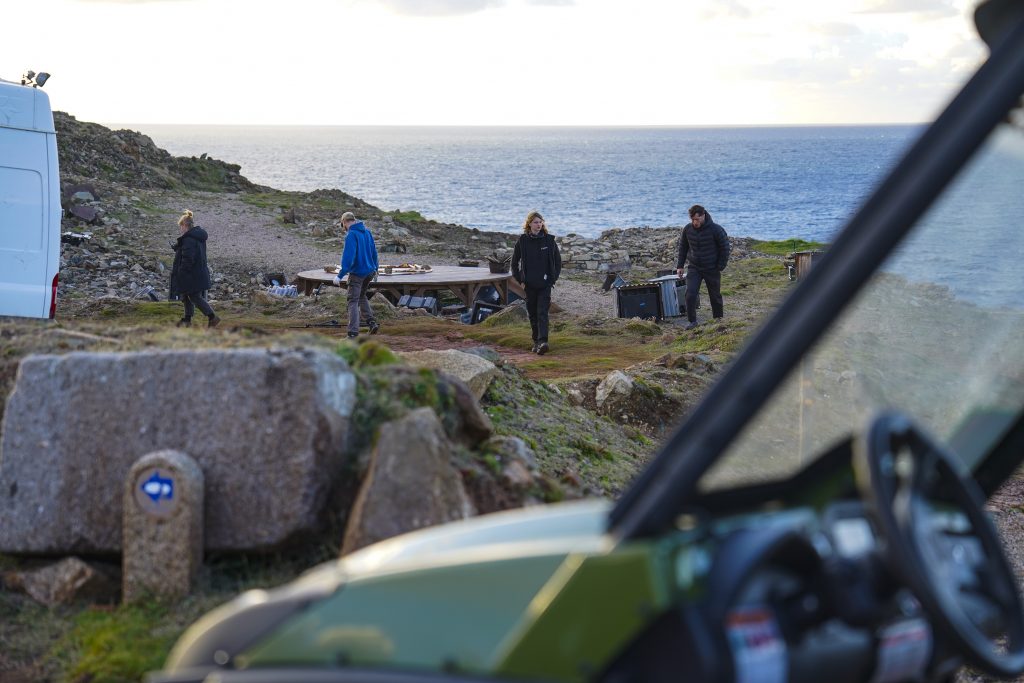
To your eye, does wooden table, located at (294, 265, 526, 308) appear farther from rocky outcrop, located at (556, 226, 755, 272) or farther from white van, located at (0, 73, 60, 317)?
white van, located at (0, 73, 60, 317)

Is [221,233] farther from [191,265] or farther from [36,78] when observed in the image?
[36,78]

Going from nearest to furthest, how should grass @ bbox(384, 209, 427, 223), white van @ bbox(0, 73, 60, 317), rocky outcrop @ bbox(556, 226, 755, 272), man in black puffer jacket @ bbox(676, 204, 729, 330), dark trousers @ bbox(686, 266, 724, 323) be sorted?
white van @ bbox(0, 73, 60, 317), man in black puffer jacket @ bbox(676, 204, 729, 330), dark trousers @ bbox(686, 266, 724, 323), rocky outcrop @ bbox(556, 226, 755, 272), grass @ bbox(384, 209, 427, 223)

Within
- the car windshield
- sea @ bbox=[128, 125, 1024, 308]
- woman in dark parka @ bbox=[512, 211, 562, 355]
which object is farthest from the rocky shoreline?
the car windshield

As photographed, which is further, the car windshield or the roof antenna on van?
the roof antenna on van

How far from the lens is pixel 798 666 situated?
2422mm

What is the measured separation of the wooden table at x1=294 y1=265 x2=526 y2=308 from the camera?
23422 mm

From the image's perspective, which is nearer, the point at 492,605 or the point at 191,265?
the point at 492,605

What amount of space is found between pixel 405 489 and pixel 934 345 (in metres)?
2.55

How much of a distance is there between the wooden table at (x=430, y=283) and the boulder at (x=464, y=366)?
46.6 ft

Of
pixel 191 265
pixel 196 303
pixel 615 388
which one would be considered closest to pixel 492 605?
pixel 615 388

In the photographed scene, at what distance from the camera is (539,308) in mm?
17531

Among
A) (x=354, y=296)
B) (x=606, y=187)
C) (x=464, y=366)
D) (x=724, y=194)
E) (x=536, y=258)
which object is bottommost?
(x=606, y=187)

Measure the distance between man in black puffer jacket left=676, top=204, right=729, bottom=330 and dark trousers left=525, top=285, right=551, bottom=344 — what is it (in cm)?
326

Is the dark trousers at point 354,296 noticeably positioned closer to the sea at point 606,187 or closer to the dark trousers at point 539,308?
the dark trousers at point 539,308
